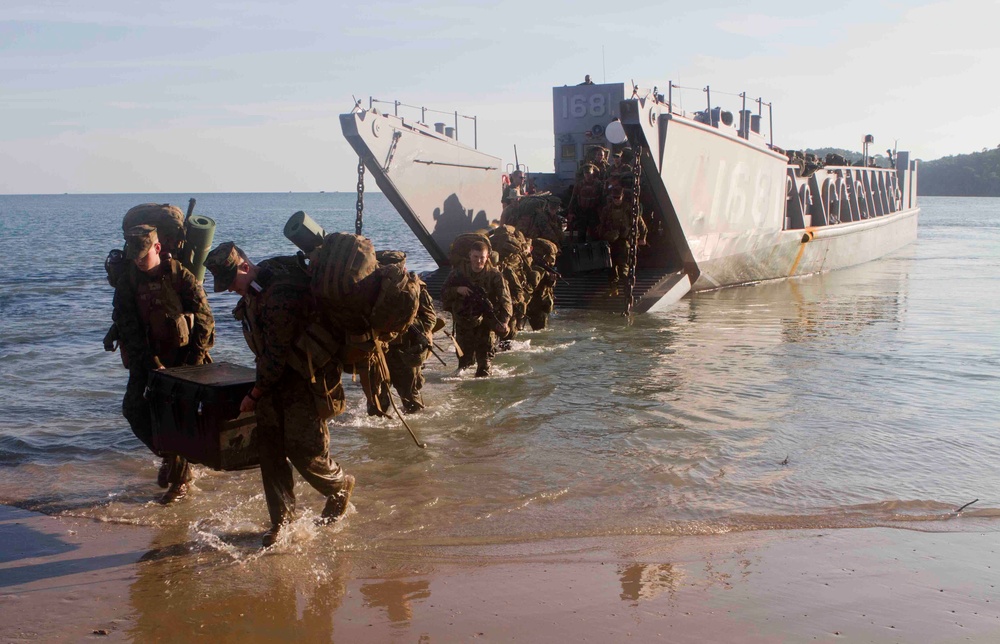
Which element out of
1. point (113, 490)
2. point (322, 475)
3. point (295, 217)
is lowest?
point (113, 490)

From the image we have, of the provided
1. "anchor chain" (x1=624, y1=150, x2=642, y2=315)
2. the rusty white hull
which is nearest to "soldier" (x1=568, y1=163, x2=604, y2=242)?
the rusty white hull

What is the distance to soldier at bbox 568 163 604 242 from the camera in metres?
15.0

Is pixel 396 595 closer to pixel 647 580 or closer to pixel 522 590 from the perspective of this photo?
pixel 522 590

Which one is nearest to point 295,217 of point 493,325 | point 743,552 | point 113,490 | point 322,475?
point 322,475

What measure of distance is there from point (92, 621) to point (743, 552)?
2.94 metres

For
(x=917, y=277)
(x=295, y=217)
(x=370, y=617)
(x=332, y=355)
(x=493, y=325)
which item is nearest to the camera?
(x=370, y=617)

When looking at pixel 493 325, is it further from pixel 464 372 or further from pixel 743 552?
pixel 743 552

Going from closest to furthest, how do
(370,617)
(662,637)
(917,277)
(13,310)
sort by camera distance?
(662,637), (370,617), (13,310), (917,277)

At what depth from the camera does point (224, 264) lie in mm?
4414

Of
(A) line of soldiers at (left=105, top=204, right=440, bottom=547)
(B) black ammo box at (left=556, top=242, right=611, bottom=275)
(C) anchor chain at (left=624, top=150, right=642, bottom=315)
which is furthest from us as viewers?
(B) black ammo box at (left=556, top=242, right=611, bottom=275)

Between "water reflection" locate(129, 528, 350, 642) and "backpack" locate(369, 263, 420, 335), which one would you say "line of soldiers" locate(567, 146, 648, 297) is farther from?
"water reflection" locate(129, 528, 350, 642)

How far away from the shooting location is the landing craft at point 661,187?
530 inches

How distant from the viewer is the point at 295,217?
5145mm

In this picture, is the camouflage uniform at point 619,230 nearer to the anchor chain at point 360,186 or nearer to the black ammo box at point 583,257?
the black ammo box at point 583,257
